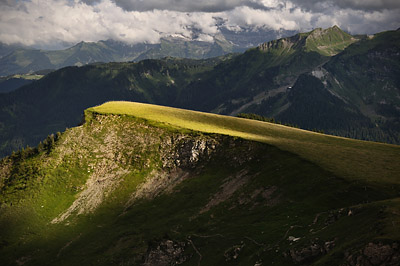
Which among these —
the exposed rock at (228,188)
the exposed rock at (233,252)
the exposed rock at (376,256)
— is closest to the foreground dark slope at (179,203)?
the exposed rock at (376,256)

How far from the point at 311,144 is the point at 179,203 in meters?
60.4

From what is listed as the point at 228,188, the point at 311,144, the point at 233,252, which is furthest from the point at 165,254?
the point at 311,144

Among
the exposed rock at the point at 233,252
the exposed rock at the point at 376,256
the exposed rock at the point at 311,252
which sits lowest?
the exposed rock at the point at 233,252

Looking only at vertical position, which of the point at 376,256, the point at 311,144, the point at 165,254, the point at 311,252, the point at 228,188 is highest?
the point at 376,256

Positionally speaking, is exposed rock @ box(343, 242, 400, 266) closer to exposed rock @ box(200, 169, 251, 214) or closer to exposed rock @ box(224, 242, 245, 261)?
exposed rock @ box(224, 242, 245, 261)

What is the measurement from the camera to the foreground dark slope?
64125 millimetres

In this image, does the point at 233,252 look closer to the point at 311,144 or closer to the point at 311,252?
the point at 311,252

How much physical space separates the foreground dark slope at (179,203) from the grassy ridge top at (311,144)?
2832 mm

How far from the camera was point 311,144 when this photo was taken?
138 metres

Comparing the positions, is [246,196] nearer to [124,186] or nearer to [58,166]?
[124,186]

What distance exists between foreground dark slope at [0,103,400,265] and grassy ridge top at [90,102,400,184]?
283 centimetres

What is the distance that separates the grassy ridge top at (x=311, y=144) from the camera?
100 metres

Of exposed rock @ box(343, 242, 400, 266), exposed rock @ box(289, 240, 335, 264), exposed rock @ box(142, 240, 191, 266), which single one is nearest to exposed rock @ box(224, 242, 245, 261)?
exposed rock @ box(142, 240, 191, 266)

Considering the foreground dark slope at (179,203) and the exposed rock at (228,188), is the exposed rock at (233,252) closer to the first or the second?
the foreground dark slope at (179,203)
